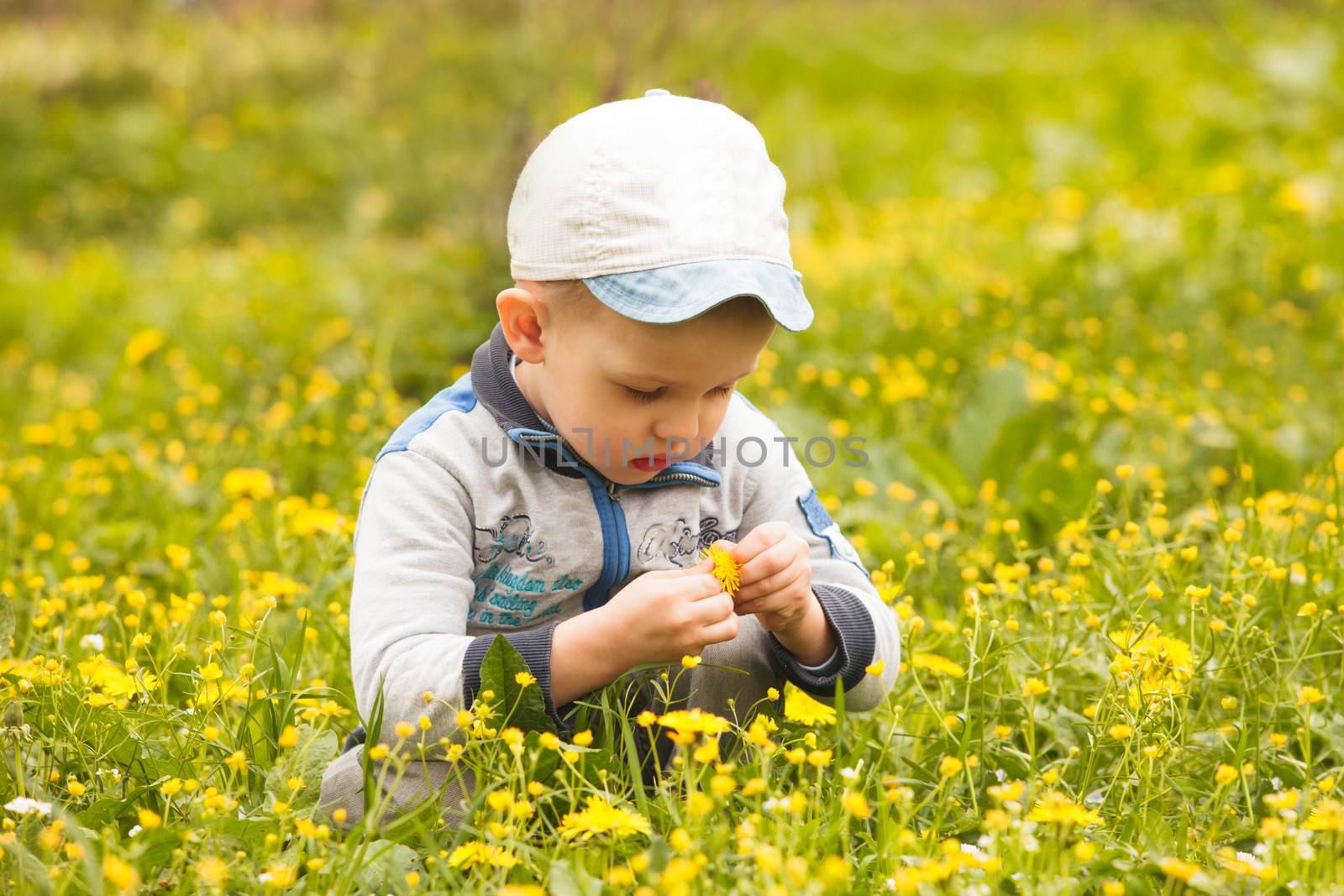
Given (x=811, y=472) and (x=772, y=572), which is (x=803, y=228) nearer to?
(x=811, y=472)

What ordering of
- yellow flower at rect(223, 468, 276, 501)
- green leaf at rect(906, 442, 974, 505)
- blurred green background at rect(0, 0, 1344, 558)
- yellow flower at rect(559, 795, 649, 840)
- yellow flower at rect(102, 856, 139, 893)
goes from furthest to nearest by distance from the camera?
blurred green background at rect(0, 0, 1344, 558) → green leaf at rect(906, 442, 974, 505) → yellow flower at rect(223, 468, 276, 501) → yellow flower at rect(559, 795, 649, 840) → yellow flower at rect(102, 856, 139, 893)

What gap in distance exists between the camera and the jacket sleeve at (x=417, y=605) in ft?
5.49

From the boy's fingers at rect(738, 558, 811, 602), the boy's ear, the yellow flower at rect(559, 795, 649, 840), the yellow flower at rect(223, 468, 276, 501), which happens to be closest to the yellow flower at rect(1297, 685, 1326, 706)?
the boy's fingers at rect(738, 558, 811, 602)

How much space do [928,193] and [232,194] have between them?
12.8 feet

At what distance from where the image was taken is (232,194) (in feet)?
24.5

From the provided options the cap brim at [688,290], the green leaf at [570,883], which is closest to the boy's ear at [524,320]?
the cap brim at [688,290]

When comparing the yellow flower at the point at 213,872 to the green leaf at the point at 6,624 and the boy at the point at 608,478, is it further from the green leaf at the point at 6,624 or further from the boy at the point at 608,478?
the green leaf at the point at 6,624

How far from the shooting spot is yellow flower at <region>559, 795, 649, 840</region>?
4.87 feet

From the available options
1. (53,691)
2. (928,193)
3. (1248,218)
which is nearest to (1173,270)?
(1248,218)

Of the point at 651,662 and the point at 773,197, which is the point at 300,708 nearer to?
the point at 651,662

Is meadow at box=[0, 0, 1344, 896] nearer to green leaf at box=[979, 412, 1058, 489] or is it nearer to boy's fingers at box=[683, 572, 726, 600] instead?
green leaf at box=[979, 412, 1058, 489]

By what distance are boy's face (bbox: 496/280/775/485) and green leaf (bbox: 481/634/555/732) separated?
0.29 metres

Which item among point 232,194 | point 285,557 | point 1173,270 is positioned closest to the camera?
point 285,557

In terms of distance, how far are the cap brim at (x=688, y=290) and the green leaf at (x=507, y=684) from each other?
45cm
